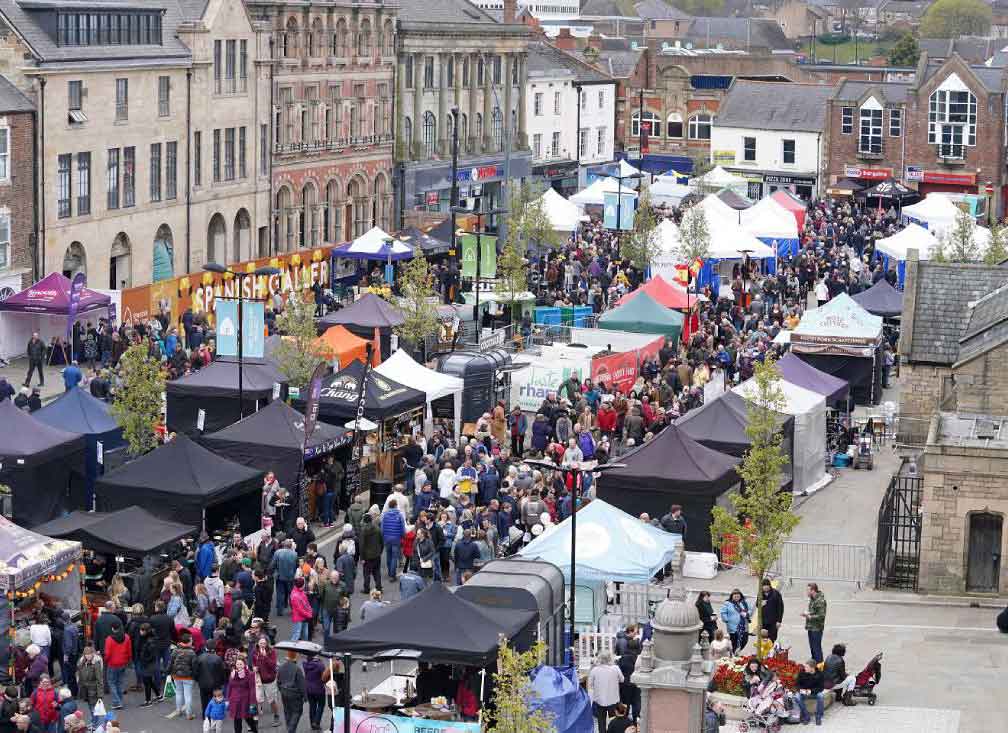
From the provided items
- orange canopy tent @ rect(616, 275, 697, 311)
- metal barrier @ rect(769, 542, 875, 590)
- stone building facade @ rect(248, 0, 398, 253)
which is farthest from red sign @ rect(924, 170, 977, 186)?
metal barrier @ rect(769, 542, 875, 590)

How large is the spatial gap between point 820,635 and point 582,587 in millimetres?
3730

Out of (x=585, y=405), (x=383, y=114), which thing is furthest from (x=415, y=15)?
(x=585, y=405)

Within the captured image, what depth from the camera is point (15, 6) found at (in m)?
55.2

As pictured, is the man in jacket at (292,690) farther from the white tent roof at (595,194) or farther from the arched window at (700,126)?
the arched window at (700,126)

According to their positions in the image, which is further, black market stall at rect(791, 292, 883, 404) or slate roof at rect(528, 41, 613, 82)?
slate roof at rect(528, 41, 613, 82)

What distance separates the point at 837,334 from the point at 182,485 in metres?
20.3

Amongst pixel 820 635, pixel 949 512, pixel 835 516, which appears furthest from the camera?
pixel 835 516

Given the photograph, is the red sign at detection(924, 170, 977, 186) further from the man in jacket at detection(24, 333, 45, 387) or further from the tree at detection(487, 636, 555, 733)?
the tree at detection(487, 636, 555, 733)

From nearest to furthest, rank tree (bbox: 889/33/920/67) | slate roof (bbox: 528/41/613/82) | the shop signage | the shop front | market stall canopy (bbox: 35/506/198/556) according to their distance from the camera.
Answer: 1. market stall canopy (bbox: 35/506/198/556)
2. the shop front
3. the shop signage
4. slate roof (bbox: 528/41/613/82)
5. tree (bbox: 889/33/920/67)

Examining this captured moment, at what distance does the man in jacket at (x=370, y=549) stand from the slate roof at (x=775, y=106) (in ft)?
234

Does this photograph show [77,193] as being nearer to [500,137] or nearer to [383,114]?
[383,114]

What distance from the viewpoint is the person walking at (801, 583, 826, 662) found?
28.3 m

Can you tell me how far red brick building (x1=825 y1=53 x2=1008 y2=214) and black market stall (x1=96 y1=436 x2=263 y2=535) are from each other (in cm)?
6815

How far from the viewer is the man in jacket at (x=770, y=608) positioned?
2916 cm
